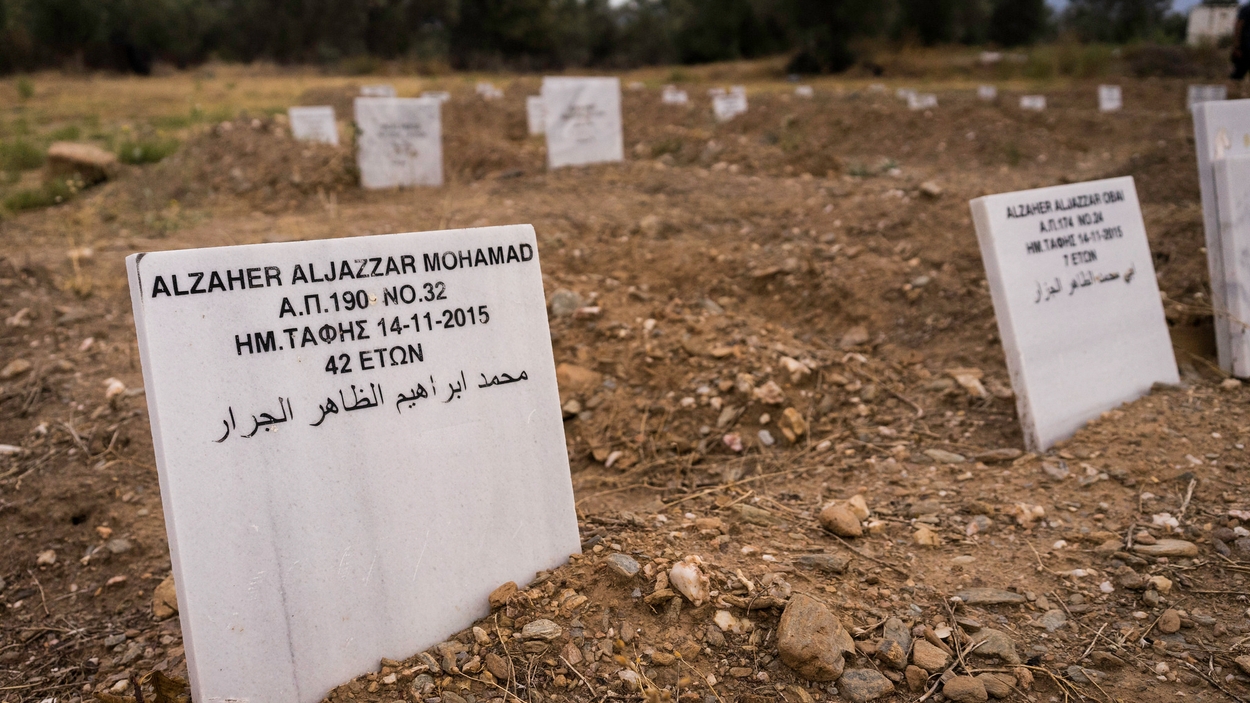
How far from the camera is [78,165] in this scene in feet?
30.2

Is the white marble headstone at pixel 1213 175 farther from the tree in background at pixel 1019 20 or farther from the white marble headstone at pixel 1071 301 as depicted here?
the tree in background at pixel 1019 20

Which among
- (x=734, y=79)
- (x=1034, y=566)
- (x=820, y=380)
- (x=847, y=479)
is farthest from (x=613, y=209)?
(x=734, y=79)

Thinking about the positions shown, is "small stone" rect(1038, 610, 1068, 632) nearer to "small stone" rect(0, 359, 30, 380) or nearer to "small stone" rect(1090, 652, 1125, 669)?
"small stone" rect(1090, 652, 1125, 669)

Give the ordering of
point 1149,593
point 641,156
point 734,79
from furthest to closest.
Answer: point 734,79, point 641,156, point 1149,593

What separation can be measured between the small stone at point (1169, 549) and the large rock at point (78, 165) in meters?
10.6

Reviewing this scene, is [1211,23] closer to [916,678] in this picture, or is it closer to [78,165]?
[78,165]

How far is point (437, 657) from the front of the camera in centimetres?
181

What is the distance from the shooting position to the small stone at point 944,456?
9.55 ft

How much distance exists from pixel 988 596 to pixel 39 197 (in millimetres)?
9392

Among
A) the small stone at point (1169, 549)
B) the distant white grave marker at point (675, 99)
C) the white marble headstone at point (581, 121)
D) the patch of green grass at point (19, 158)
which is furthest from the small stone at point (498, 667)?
the distant white grave marker at point (675, 99)

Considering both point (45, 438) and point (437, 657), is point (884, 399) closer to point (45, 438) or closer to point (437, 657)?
point (437, 657)

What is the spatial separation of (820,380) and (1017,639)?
172cm

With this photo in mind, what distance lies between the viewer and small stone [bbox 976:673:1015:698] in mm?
1743

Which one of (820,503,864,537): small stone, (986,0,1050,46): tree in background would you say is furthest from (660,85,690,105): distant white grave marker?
(986,0,1050,46): tree in background
